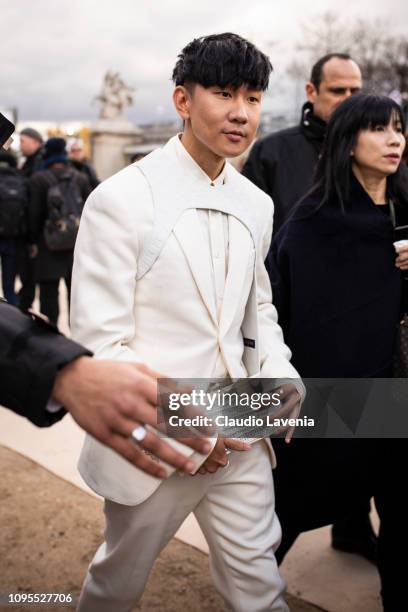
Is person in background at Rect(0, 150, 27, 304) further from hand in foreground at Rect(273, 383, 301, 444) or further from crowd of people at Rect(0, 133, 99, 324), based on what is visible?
hand in foreground at Rect(273, 383, 301, 444)

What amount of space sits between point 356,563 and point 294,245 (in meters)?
1.45

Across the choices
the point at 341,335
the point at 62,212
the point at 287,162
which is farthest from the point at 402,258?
the point at 62,212

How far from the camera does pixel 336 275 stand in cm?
250

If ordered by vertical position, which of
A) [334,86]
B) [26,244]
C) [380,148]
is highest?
[334,86]

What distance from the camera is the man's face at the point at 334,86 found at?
374 centimetres

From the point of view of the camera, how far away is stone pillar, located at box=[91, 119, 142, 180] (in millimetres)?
22766

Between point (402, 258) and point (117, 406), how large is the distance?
1.65 m

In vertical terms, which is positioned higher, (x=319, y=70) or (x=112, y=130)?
(x=319, y=70)

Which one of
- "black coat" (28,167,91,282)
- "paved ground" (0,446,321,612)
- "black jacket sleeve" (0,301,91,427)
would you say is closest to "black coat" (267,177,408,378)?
"paved ground" (0,446,321,612)

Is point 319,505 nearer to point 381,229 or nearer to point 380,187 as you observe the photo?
point 381,229

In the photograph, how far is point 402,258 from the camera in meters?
2.48

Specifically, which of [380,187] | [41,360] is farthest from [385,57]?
[41,360]

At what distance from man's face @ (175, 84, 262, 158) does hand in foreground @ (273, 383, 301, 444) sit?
0.73 meters

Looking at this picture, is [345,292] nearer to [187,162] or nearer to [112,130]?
[187,162]
